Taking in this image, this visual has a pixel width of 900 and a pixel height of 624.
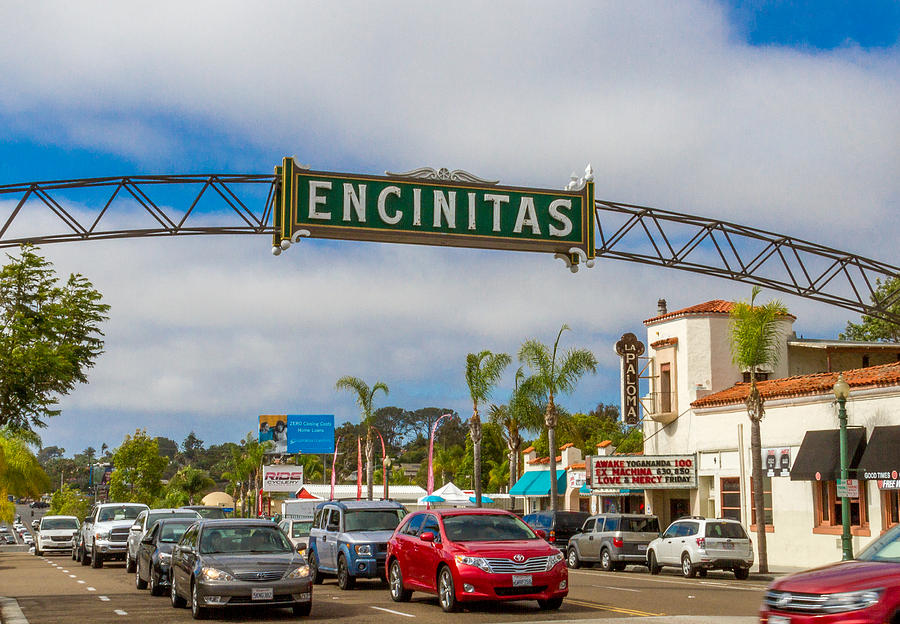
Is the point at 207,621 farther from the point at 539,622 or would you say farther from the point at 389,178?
the point at 389,178

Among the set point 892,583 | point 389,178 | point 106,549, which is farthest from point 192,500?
point 892,583

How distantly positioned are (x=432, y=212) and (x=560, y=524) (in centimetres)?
2027

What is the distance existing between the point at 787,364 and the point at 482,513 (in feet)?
87.8

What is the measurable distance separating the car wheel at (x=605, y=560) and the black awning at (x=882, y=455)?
26.5ft

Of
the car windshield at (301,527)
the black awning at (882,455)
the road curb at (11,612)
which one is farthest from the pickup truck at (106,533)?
the black awning at (882,455)

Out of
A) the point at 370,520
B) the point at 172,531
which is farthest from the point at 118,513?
the point at 370,520

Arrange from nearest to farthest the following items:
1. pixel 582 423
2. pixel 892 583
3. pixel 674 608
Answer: pixel 892 583 < pixel 674 608 < pixel 582 423

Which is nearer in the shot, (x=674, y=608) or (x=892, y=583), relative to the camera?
(x=892, y=583)

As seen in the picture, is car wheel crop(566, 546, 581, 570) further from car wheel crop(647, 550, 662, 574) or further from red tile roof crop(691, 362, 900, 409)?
red tile roof crop(691, 362, 900, 409)

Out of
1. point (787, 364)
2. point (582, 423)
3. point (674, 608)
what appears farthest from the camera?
point (582, 423)

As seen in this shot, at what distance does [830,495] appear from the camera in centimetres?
3312

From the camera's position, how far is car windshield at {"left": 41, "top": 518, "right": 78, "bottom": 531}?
4609cm

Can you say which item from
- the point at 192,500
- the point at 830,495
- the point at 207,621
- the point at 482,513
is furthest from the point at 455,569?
the point at 192,500

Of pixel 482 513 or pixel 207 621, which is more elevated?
pixel 482 513
